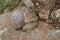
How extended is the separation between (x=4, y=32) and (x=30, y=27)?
1.11ft

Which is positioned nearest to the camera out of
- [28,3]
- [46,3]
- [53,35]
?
[53,35]

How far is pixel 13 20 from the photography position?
6.95 ft

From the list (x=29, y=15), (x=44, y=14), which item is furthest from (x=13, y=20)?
(x=44, y=14)

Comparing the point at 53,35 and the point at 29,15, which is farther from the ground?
the point at 29,15

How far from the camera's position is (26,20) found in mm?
1987

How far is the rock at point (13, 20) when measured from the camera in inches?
80.0

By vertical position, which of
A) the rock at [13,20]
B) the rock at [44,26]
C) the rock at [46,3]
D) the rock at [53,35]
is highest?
the rock at [46,3]

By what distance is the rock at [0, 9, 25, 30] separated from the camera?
2031 millimetres

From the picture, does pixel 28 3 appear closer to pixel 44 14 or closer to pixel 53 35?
pixel 44 14

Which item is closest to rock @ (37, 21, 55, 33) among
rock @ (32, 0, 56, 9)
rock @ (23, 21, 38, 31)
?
rock @ (23, 21, 38, 31)

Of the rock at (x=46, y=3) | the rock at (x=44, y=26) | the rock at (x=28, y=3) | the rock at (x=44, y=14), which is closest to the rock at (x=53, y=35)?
the rock at (x=44, y=26)

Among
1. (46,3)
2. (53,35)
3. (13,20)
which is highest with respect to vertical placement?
(46,3)

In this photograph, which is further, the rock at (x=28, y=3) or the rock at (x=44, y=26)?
the rock at (x=28, y=3)

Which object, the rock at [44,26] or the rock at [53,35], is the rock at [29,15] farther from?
the rock at [53,35]
